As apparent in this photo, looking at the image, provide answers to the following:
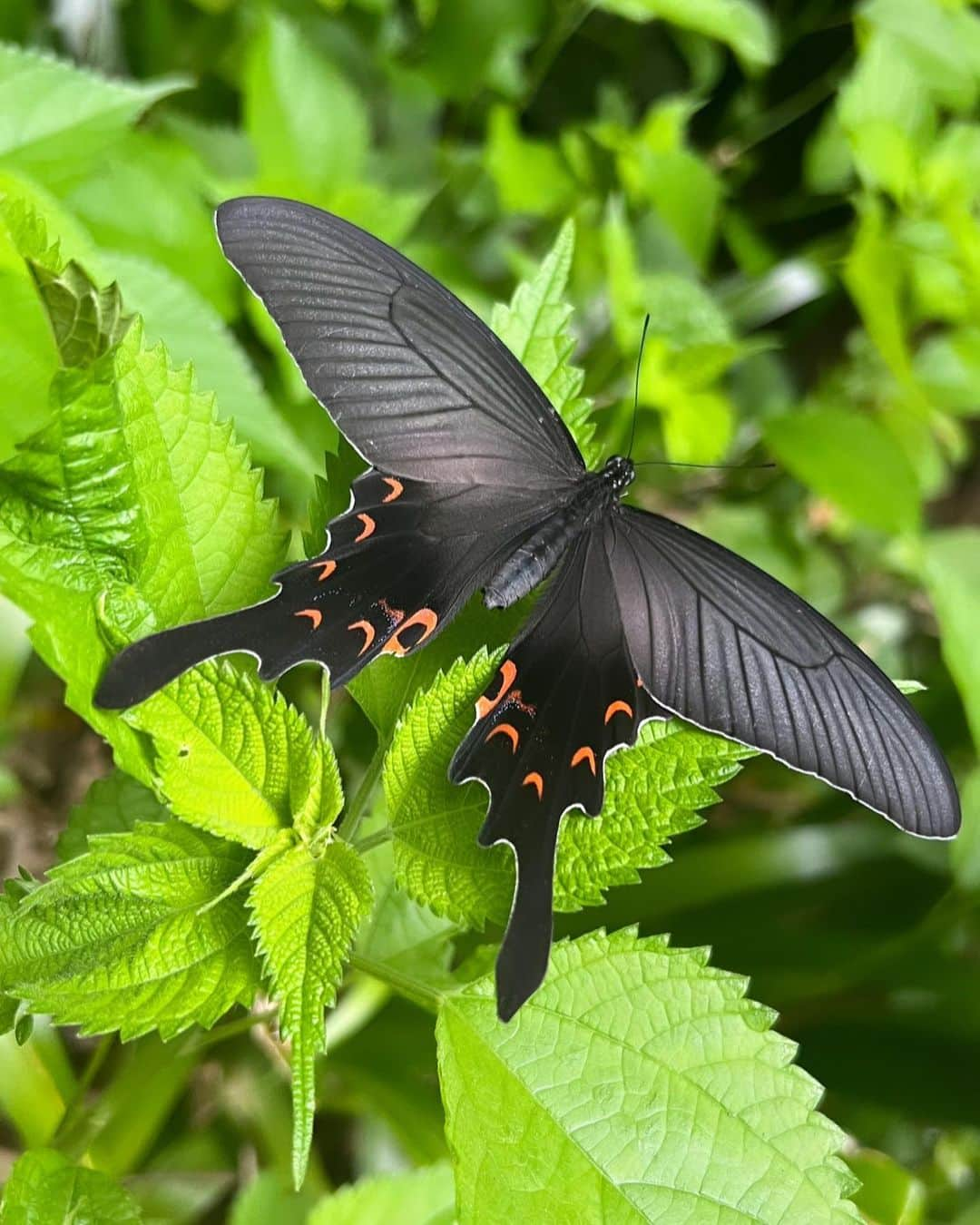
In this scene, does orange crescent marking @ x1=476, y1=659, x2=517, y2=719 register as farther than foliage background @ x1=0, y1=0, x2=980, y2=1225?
No

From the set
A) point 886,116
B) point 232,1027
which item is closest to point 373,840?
point 232,1027

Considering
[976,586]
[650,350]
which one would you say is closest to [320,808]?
[650,350]

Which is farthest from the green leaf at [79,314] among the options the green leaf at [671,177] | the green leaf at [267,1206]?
the green leaf at [671,177]

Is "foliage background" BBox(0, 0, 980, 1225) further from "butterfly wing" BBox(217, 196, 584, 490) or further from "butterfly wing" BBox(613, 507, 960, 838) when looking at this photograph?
"butterfly wing" BBox(613, 507, 960, 838)

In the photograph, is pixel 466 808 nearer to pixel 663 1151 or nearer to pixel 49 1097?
pixel 663 1151

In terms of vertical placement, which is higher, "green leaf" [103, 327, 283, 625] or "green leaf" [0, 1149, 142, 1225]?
"green leaf" [103, 327, 283, 625]

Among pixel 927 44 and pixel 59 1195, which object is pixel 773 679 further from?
pixel 927 44

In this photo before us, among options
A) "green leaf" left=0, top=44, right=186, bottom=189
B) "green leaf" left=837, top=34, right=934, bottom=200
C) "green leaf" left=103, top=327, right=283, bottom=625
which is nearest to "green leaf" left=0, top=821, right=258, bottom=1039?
"green leaf" left=103, top=327, right=283, bottom=625

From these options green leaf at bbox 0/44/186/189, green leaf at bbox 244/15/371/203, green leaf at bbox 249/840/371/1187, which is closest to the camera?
green leaf at bbox 249/840/371/1187
